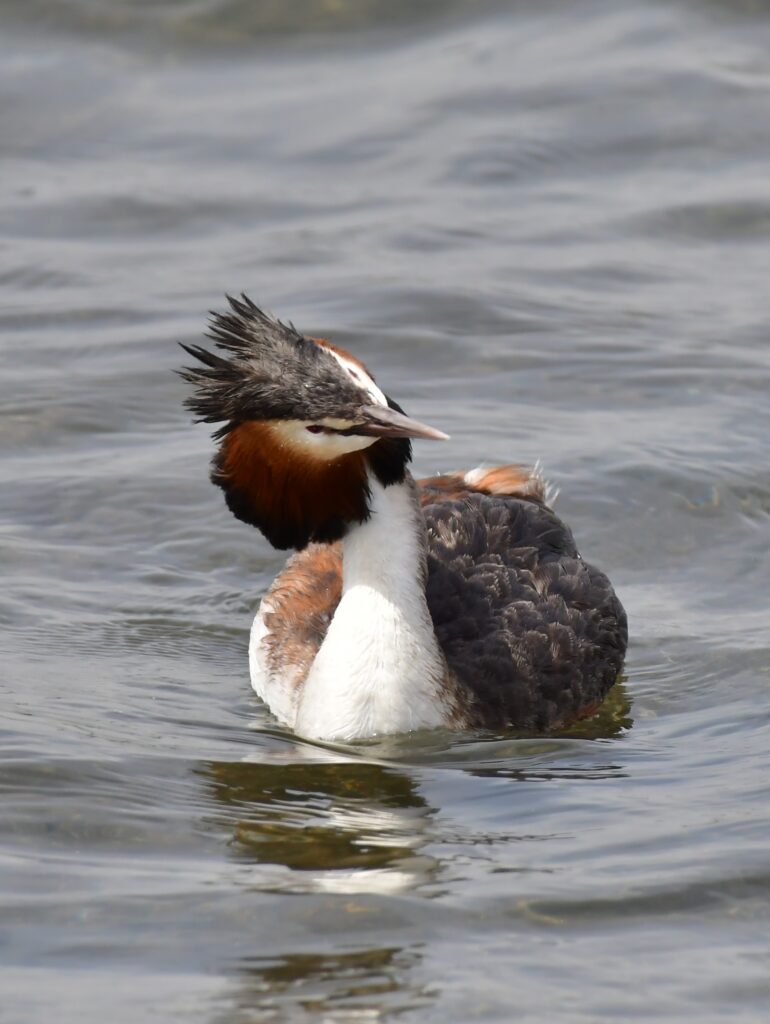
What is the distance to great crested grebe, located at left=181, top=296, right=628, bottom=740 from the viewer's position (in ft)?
25.0

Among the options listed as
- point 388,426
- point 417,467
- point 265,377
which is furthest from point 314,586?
point 417,467

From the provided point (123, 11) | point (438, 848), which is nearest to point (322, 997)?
point (438, 848)

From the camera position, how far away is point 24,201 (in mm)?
16141

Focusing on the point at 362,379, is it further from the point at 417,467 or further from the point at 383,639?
the point at 417,467

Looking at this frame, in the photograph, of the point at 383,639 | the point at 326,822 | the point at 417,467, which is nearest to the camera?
the point at 326,822

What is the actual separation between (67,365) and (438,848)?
6718mm

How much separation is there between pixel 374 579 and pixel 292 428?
2.54 feet

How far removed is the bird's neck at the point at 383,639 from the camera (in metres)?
8.00

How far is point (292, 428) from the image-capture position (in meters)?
7.64

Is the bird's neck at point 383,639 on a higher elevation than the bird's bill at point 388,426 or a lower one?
lower

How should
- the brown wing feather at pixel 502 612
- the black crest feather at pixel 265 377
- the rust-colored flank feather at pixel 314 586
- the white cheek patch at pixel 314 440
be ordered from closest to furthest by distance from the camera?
the black crest feather at pixel 265 377
the white cheek patch at pixel 314 440
the brown wing feather at pixel 502 612
the rust-colored flank feather at pixel 314 586

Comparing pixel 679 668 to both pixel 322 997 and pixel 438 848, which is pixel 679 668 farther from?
pixel 322 997

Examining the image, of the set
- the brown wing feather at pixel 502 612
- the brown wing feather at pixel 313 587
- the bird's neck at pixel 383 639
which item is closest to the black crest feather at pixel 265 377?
the bird's neck at pixel 383 639

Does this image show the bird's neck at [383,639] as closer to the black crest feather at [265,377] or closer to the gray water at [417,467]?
the gray water at [417,467]
